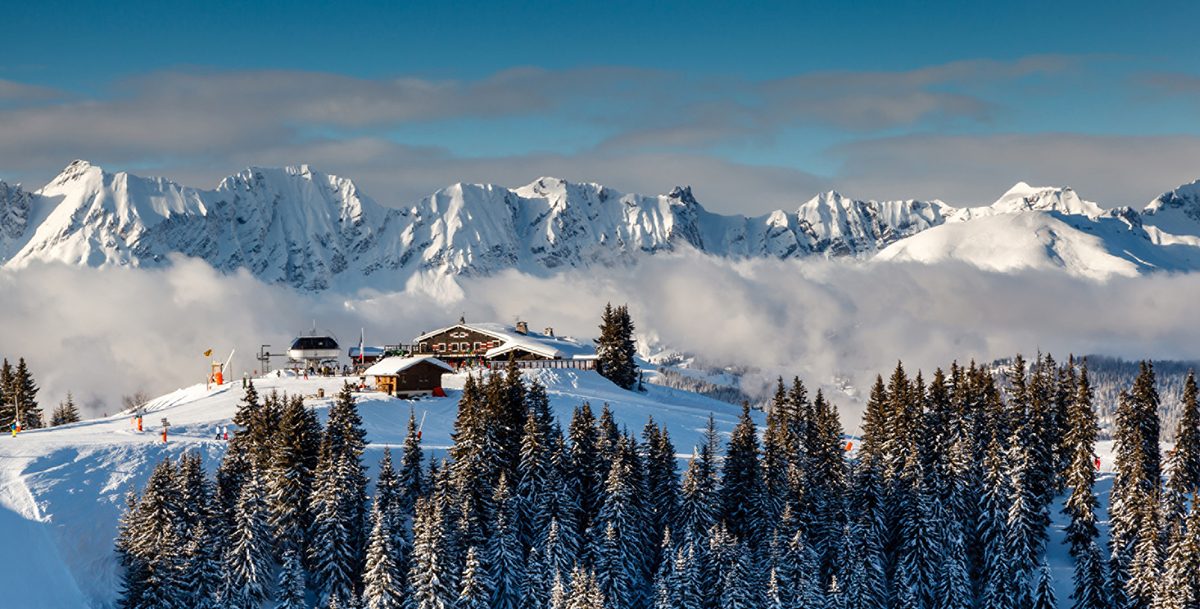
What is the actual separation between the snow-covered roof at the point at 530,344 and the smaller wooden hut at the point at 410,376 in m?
23.4

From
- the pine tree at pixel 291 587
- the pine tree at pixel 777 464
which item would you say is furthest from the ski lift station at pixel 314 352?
the pine tree at pixel 291 587

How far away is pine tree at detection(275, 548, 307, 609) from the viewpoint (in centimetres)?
8531

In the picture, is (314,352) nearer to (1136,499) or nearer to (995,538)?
(995,538)

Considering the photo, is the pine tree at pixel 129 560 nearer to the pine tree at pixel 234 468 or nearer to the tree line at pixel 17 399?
the pine tree at pixel 234 468

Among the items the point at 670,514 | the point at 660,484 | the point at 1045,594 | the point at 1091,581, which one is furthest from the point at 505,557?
the point at 1091,581

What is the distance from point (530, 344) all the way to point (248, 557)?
6981 centimetres

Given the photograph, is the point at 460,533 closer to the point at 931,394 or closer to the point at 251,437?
the point at 251,437

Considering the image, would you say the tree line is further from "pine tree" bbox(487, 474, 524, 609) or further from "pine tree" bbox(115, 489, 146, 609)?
"pine tree" bbox(487, 474, 524, 609)

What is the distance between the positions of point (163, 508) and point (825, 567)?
1787 inches

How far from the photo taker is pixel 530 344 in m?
153

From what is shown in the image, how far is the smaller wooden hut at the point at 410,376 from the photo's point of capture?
413ft

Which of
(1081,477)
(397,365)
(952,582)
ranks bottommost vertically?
(952,582)

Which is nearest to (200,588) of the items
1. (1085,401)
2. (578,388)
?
(578,388)

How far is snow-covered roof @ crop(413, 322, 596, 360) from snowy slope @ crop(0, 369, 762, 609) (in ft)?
50.2
